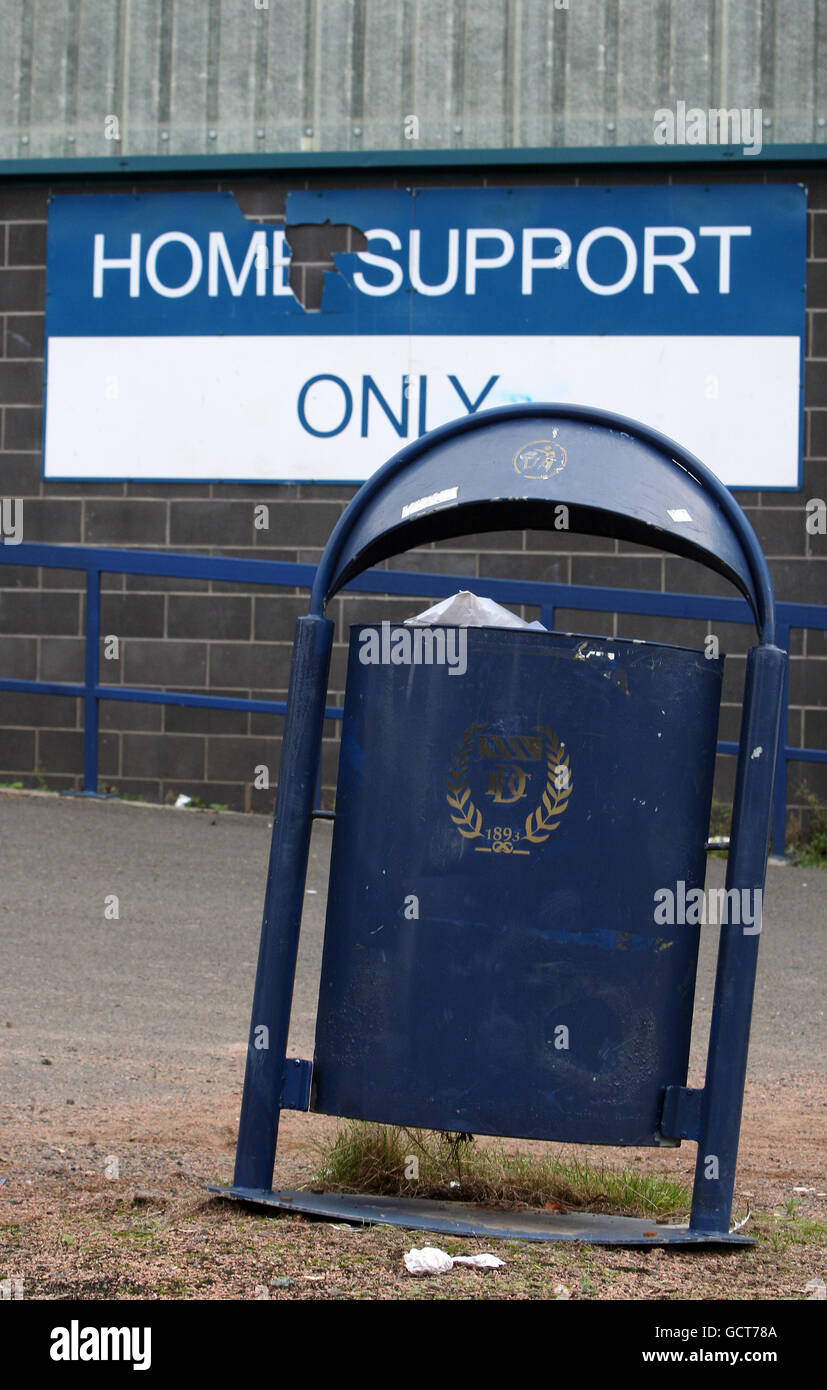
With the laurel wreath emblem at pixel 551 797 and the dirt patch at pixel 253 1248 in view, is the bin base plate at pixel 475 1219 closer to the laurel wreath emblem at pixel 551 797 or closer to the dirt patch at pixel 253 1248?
the dirt patch at pixel 253 1248

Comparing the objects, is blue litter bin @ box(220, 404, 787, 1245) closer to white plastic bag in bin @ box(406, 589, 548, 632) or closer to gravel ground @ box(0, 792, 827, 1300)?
gravel ground @ box(0, 792, 827, 1300)

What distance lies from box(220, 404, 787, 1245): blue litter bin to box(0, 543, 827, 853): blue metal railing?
639cm

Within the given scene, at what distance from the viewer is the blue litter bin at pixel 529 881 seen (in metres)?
3.58

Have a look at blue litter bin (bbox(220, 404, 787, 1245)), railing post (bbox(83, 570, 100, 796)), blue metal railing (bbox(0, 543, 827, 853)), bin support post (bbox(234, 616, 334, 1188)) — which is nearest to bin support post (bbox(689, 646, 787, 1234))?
blue litter bin (bbox(220, 404, 787, 1245))

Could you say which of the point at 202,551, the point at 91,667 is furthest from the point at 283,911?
the point at 202,551

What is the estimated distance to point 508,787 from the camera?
360cm

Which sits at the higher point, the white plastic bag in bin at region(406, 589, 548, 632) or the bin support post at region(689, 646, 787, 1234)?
the white plastic bag in bin at region(406, 589, 548, 632)

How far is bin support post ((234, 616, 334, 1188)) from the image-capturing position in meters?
3.75

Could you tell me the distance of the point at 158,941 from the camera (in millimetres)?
7824

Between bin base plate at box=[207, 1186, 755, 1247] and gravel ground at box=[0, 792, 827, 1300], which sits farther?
bin base plate at box=[207, 1186, 755, 1247]

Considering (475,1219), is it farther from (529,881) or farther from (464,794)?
(464,794)

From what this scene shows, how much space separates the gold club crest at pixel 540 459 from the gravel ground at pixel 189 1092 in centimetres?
181

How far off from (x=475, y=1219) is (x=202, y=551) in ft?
27.2

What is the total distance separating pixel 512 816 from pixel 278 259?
343 inches
